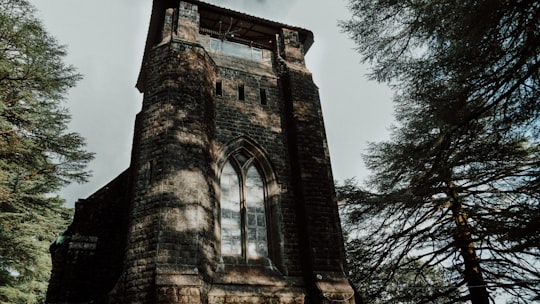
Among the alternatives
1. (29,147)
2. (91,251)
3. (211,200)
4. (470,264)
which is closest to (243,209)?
(211,200)

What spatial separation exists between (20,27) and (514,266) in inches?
676

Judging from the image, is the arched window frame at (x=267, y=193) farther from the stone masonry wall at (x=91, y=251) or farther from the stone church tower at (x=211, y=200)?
the stone masonry wall at (x=91, y=251)

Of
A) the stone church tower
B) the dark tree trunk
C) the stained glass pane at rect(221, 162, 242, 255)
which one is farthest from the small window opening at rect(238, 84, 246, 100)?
the dark tree trunk

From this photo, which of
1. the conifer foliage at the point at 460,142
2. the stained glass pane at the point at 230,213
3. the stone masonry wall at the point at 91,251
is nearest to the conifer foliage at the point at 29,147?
the stone masonry wall at the point at 91,251

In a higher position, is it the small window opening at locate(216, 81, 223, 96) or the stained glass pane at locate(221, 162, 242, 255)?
the small window opening at locate(216, 81, 223, 96)

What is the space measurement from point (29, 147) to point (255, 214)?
363 inches

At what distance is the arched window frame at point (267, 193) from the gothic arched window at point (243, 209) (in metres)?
0.08

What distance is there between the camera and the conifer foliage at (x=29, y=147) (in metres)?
12.4

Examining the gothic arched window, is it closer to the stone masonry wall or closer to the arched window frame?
the arched window frame

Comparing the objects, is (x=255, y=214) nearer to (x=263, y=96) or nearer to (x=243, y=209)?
(x=243, y=209)

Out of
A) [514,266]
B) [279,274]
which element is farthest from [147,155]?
[514,266]

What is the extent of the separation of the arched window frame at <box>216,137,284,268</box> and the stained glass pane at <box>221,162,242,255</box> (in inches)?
6.6

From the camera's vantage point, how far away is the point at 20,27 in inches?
503

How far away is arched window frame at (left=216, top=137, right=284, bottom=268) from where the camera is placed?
8258mm
